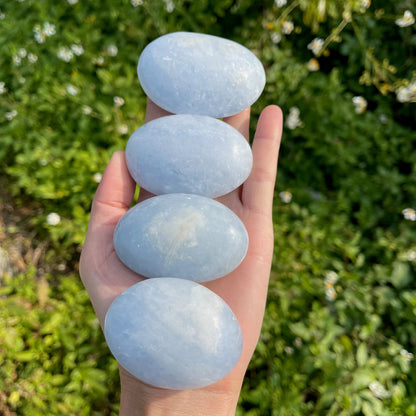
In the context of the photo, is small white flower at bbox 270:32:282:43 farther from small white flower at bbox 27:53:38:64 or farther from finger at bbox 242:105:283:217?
small white flower at bbox 27:53:38:64

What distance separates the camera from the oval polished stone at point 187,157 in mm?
1175

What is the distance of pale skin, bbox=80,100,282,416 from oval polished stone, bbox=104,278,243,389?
13 centimetres

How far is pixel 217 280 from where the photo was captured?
3.96ft

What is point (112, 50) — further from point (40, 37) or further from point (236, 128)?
point (236, 128)

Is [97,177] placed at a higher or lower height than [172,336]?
lower

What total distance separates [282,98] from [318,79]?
22 centimetres

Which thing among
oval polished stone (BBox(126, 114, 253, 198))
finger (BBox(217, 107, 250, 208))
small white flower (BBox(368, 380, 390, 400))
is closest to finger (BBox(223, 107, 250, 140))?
finger (BBox(217, 107, 250, 208))

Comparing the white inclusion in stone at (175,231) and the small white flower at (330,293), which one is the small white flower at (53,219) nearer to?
the white inclusion in stone at (175,231)

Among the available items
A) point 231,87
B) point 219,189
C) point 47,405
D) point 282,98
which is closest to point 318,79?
point 282,98

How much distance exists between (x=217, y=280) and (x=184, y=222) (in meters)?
0.25

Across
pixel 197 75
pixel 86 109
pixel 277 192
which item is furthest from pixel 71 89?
pixel 277 192

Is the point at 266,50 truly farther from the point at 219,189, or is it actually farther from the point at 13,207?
the point at 13,207

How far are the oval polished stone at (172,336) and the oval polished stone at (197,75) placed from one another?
0.64 metres

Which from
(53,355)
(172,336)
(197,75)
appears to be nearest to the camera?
(172,336)
